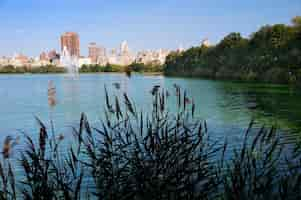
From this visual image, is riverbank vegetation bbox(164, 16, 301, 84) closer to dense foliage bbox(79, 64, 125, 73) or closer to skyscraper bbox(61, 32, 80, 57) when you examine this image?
dense foliage bbox(79, 64, 125, 73)

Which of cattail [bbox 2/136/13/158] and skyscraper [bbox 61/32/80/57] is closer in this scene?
cattail [bbox 2/136/13/158]

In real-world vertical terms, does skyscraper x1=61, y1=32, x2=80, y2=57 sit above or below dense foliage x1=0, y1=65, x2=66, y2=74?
above

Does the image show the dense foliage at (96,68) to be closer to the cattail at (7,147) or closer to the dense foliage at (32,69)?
the dense foliage at (32,69)

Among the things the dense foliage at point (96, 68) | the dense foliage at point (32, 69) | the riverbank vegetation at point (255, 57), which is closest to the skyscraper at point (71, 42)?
the dense foliage at point (96, 68)

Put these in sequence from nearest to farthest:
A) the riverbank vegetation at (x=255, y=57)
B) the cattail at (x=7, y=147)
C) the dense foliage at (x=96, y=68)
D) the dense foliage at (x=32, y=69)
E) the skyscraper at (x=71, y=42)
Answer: the cattail at (x=7, y=147)
the riverbank vegetation at (x=255, y=57)
the dense foliage at (x=96, y=68)
the dense foliage at (x=32, y=69)
the skyscraper at (x=71, y=42)

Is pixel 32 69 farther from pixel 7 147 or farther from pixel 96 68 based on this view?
pixel 7 147

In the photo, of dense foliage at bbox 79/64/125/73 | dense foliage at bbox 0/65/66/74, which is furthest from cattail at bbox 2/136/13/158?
dense foliage at bbox 0/65/66/74

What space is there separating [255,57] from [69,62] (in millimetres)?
77850

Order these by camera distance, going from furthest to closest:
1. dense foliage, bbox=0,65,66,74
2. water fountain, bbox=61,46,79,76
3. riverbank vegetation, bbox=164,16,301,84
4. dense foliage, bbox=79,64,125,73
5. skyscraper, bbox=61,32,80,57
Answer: skyscraper, bbox=61,32,80,57 < dense foliage, bbox=0,65,66,74 < dense foliage, bbox=79,64,125,73 < water fountain, bbox=61,46,79,76 < riverbank vegetation, bbox=164,16,301,84

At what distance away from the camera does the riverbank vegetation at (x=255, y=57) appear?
1863 inches

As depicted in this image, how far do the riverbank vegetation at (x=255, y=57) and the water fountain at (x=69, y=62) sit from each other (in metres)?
46.1

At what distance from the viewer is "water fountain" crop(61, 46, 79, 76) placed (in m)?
117

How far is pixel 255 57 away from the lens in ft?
191

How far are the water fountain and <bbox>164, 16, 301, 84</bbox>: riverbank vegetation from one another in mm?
46077
